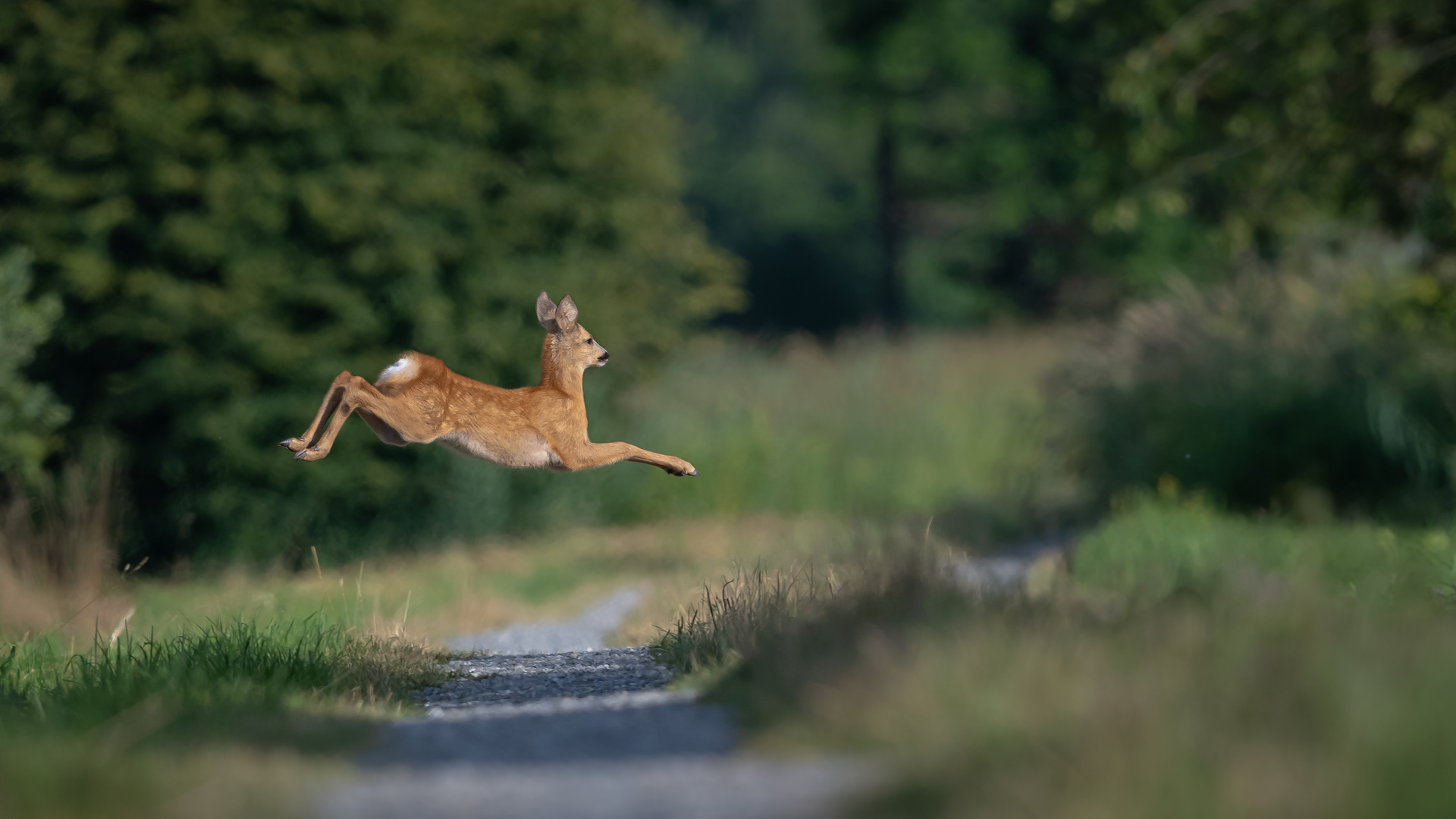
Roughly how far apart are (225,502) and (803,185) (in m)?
27.9

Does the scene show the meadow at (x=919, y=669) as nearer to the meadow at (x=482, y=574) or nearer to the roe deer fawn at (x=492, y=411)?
the meadow at (x=482, y=574)

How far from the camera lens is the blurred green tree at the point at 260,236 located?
1281 cm

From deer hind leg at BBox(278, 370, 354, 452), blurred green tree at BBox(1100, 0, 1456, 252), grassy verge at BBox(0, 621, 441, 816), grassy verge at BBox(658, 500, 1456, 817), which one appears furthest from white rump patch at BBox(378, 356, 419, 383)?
blurred green tree at BBox(1100, 0, 1456, 252)

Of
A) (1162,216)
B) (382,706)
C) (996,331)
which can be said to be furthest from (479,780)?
(1162,216)

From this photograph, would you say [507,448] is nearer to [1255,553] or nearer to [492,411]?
[492,411]

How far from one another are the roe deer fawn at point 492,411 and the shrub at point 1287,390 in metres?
7.78

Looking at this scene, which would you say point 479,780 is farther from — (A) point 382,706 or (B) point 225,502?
(B) point 225,502

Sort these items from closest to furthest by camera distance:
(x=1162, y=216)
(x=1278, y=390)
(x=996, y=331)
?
1. (x=1278, y=390)
2. (x=996, y=331)
3. (x=1162, y=216)

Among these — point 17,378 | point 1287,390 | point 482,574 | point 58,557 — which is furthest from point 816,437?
point 58,557

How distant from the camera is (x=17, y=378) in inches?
451

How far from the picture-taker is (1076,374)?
14.7 meters

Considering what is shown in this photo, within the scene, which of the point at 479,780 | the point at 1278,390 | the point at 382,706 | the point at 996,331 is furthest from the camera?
the point at 996,331

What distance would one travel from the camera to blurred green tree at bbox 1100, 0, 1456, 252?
35.6 feet

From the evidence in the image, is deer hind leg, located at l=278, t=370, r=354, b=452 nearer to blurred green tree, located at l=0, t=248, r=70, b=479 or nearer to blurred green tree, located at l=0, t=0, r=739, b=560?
blurred green tree, located at l=0, t=248, r=70, b=479
